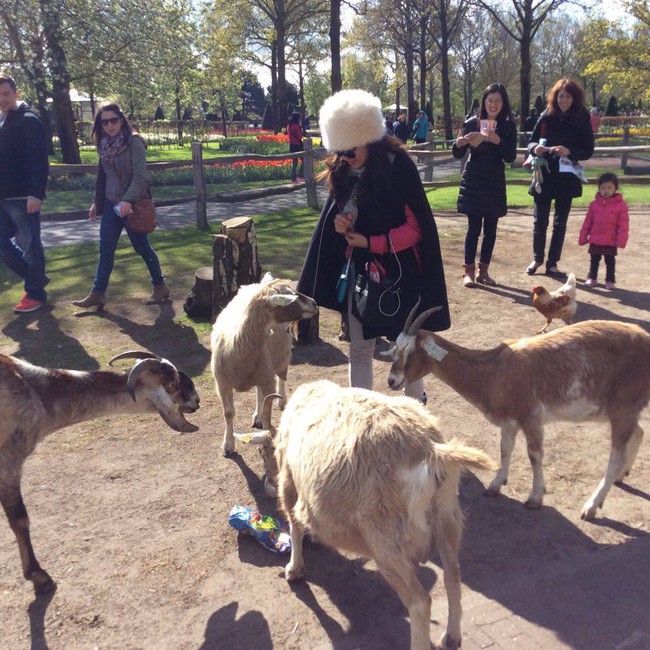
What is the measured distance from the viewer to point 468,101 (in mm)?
56469

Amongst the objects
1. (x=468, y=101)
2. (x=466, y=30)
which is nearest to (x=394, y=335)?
(x=466, y=30)

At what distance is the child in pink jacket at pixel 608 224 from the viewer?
813 cm

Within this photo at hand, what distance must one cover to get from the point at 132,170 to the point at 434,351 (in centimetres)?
490

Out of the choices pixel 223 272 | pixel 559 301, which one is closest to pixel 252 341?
pixel 223 272

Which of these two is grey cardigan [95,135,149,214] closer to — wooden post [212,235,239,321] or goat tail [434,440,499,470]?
wooden post [212,235,239,321]

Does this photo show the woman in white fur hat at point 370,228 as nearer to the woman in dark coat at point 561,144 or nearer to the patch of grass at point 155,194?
the woman in dark coat at point 561,144

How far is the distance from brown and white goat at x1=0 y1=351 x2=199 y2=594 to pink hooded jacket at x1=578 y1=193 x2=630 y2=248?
6.34 m

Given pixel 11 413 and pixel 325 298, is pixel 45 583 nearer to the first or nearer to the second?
pixel 11 413

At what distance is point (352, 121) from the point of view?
382cm

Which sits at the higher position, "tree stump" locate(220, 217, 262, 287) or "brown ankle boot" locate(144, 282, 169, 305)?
"tree stump" locate(220, 217, 262, 287)

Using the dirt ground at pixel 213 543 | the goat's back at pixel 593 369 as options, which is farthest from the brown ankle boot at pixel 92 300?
the goat's back at pixel 593 369

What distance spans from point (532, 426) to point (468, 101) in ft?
189

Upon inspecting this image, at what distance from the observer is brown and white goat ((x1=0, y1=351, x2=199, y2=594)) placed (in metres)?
3.44

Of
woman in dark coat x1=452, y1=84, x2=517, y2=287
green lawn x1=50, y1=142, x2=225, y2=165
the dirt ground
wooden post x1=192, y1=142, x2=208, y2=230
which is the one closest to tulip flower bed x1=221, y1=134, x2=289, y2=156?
green lawn x1=50, y1=142, x2=225, y2=165
